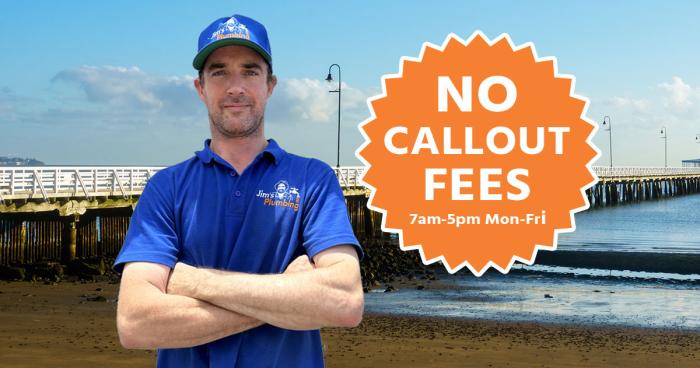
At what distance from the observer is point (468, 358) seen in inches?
472

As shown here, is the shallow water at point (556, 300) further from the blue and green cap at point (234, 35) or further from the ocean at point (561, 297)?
the blue and green cap at point (234, 35)

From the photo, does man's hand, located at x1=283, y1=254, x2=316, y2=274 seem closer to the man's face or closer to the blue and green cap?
the man's face

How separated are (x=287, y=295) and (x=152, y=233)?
0.48m

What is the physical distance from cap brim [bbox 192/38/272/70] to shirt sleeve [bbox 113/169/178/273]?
0.37 metres

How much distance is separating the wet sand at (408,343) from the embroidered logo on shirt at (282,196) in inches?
342

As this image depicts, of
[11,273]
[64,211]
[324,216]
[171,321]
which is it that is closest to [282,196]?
[324,216]

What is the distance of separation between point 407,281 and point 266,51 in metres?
22.0

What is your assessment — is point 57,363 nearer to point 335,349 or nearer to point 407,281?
point 335,349

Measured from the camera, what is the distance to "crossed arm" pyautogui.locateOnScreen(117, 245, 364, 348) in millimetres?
2348

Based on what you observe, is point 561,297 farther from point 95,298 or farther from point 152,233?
point 152,233

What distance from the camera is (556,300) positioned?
20578 millimetres

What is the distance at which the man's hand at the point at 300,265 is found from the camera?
8.00ft

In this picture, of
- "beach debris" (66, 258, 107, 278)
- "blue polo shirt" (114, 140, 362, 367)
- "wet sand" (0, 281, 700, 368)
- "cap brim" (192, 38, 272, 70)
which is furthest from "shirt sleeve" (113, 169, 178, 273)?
"beach debris" (66, 258, 107, 278)

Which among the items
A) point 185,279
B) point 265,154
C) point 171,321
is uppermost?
point 265,154
